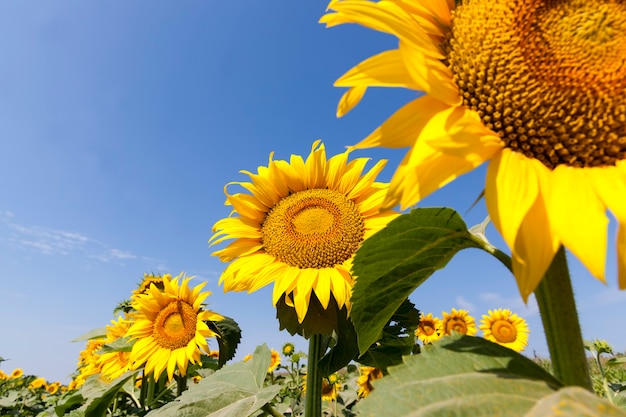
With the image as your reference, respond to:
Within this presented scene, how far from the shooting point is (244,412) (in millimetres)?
1690

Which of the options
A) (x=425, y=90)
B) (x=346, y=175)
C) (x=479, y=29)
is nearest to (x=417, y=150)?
(x=425, y=90)

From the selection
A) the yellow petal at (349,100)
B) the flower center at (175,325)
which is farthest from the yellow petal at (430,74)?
the flower center at (175,325)

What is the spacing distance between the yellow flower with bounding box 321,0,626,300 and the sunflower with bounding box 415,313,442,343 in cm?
548

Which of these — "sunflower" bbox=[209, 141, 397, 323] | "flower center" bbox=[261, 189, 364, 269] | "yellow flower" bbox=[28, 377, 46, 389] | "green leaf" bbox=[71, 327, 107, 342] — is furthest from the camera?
"yellow flower" bbox=[28, 377, 46, 389]

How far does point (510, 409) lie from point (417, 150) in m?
0.47

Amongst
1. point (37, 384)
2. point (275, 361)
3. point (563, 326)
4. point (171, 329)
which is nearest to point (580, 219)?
point (563, 326)

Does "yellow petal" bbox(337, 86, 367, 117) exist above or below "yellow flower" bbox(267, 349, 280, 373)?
below

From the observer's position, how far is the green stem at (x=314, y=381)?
2.08m

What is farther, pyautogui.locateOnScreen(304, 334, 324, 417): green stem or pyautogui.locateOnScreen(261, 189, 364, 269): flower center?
pyautogui.locateOnScreen(261, 189, 364, 269): flower center

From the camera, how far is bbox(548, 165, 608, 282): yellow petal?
2.66 feet

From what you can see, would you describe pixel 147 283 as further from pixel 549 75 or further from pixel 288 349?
pixel 549 75

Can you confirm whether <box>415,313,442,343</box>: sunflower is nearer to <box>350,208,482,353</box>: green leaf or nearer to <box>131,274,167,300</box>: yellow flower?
<box>131,274,167,300</box>: yellow flower

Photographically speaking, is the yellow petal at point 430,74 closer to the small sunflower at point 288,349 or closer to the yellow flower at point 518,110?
the yellow flower at point 518,110

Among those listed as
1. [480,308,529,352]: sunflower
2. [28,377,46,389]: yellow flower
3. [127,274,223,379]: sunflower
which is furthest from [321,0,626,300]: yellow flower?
[28,377,46,389]: yellow flower
